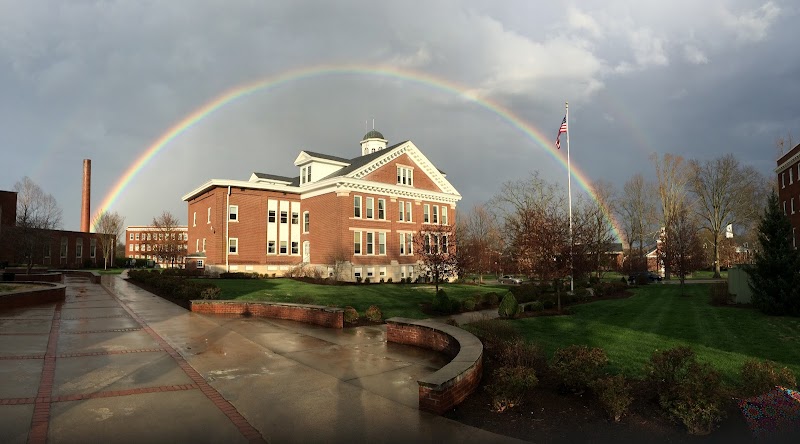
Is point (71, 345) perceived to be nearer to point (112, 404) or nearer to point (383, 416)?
point (112, 404)

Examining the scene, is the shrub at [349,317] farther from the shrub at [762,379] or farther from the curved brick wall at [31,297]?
the curved brick wall at [31,297]

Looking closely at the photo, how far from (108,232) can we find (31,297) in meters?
64.9

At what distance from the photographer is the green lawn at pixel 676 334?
399 inches

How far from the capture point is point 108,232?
249ft

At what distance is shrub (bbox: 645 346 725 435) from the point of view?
5777 mm

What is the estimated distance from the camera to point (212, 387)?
7734mm

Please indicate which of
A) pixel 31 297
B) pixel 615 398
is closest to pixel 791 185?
pixel 615 398

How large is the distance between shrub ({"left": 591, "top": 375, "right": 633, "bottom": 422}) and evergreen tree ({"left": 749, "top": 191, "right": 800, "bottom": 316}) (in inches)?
671

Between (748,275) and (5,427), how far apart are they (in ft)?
85.2

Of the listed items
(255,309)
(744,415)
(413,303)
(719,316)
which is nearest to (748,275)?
(719,316)

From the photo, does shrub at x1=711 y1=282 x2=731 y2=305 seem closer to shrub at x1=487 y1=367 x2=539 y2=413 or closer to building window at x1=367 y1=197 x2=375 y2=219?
shrub at x1=487 y1=367 x2=539 y2=413

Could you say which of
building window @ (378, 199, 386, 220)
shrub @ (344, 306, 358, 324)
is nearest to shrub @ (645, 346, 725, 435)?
shrub @ (344, 306, 358, 324)

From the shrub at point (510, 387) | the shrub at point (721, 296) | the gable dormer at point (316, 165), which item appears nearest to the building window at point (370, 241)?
the gable dormer at point (316, 165)

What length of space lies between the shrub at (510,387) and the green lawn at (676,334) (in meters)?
2.96
